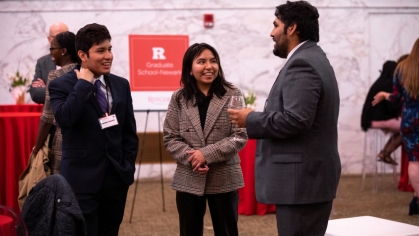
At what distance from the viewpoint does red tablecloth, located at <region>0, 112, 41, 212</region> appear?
5.62 metres

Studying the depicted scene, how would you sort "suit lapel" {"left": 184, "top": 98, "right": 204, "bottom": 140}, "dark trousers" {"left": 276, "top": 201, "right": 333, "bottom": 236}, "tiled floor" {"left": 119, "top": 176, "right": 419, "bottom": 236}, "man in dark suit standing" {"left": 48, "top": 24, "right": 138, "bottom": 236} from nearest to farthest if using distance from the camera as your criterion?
"dark trousers" {"left": 276, "top": 201, "right": 333, "bottom": 236}
"man in dark suit standing" {"left": 48, "top": 24, "right": 138, "bottom": 236}
"suit lapel" {"left": 184, "top": 98, "right": 204, "bottom": 140}
"tiled floor" {"left": 119, "top": 176, "right": 419, "bottom": 236}

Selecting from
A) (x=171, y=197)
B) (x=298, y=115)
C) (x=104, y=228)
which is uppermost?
(x=298, y=115)

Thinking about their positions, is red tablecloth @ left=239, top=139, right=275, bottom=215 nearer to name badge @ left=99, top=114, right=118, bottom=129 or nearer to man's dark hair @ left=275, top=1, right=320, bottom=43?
name badge @ left=99, top=114, right=118, bottom=129

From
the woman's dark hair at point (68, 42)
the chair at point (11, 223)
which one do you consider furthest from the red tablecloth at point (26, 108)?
A: the chair at point (11, 223)

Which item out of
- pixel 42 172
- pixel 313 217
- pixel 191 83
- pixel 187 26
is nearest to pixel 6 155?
pixel 42 172

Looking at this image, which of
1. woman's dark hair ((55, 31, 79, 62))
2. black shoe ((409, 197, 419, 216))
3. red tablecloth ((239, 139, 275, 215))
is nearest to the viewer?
woman's dark hair ((55, 31, 79, 62))

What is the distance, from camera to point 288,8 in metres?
3.14

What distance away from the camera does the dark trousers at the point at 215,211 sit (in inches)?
157

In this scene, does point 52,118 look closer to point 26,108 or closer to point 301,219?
point 26,108

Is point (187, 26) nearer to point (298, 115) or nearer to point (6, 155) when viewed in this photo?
point (6, 155)

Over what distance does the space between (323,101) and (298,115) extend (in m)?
0.19

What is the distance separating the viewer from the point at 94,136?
3510 millimetres

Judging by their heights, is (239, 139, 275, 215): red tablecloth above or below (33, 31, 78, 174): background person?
below

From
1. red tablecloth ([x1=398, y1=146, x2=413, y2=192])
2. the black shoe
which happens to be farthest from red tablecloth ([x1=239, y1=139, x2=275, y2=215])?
red tablecloth ([x1=398, y1=146, x2=413, y2=192])
